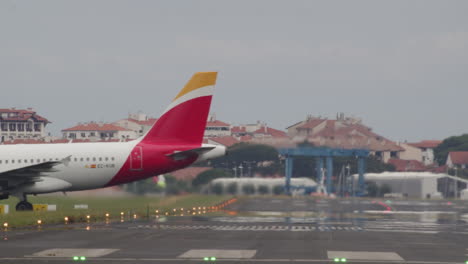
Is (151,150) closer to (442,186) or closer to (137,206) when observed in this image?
(137,206)

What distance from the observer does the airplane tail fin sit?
5466 cm

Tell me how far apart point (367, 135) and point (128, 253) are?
56548mm

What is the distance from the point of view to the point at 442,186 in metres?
142

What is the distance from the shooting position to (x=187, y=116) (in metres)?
55.1

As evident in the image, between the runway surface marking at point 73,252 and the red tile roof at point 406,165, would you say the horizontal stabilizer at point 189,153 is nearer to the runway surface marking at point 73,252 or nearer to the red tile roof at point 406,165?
the runway surface marking at point 73,252

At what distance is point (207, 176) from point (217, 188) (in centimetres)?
494

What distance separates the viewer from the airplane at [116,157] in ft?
175

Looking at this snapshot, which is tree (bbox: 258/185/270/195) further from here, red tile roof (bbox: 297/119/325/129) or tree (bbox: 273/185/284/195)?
red tile roof (bbox: 297/119/325/129)

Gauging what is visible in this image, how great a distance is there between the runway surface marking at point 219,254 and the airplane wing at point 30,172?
2516 centimetres

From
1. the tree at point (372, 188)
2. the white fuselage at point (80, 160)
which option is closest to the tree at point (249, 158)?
the white fuselage at point (80, 160)

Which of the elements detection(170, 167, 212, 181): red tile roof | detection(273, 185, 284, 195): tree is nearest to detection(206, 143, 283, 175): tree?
detection(170, 167, 212, 181): red tile roof

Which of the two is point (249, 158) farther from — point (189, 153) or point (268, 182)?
point (268, 182)

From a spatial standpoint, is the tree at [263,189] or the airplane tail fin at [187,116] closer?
the airplane tail fin at [187,116]

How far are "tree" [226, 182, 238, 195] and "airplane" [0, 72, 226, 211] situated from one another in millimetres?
33574
